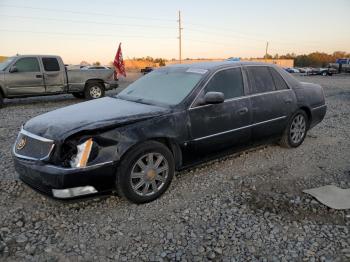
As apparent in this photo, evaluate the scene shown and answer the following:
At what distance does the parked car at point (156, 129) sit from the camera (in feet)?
10.6

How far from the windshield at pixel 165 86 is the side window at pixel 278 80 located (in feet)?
4.97

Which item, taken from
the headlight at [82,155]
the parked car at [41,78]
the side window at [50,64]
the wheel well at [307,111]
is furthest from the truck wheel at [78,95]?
the headlight at [82,155]

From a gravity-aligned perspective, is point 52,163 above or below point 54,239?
above

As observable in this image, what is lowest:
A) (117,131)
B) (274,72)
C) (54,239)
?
(54,239)

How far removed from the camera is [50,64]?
38.3 feet

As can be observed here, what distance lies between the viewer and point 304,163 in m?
5.00

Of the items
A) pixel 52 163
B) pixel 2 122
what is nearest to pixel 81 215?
pixel 52 163

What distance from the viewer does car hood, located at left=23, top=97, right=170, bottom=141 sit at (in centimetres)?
331

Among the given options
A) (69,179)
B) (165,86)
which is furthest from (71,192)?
(165,86)

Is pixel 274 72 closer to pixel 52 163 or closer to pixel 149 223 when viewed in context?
pixel 149 223

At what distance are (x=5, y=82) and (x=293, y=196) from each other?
10512 mm

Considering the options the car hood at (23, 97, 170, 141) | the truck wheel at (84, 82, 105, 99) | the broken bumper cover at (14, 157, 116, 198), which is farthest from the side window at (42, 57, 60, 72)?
the broken bumper cover at (14, 157, 116, 198)

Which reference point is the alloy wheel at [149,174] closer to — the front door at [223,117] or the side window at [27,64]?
the front door at [223,117]

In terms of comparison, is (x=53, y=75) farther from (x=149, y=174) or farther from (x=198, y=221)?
(x=198, y=221)
